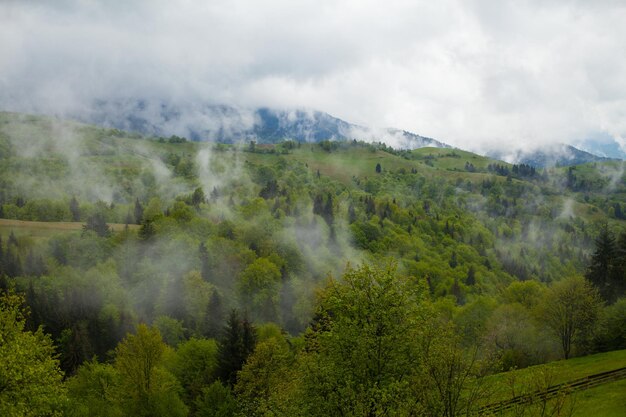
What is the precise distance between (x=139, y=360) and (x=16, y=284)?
6399cm

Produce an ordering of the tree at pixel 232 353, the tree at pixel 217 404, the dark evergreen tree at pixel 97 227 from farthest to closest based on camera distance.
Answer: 1. the dark evergreen tree at pixel 97 227
2. the tree at pixel 232 353
3. the tree at pixel 217 404

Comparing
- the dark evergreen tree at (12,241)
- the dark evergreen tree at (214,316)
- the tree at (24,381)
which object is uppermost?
the tree at (24,381)

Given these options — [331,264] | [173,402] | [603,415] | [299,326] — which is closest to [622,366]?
[603,415]

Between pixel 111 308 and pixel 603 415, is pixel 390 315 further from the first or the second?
pixel 111 308

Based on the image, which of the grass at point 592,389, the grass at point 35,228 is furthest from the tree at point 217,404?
the grass at point 35,228

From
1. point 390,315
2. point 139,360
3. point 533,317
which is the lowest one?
point 139,360

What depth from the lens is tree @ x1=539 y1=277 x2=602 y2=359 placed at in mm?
58938

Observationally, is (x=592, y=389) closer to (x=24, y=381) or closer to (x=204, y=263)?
(x=24, y=381)

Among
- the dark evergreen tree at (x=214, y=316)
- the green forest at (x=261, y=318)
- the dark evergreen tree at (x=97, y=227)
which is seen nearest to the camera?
the green forest at (x=261, y=318)

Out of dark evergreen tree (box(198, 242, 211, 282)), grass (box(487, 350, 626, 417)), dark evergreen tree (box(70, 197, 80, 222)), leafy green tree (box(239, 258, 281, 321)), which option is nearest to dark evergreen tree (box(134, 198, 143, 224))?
dark evergreen tree (box(70, 197, 80, 222))

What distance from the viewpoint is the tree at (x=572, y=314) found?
58938 millimetres

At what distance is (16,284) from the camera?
97.2 meters

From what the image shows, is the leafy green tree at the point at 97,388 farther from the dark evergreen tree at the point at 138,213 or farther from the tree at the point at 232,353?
the dark evergreen tree at the point at 138,213

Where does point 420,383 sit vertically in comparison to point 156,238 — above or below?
above
